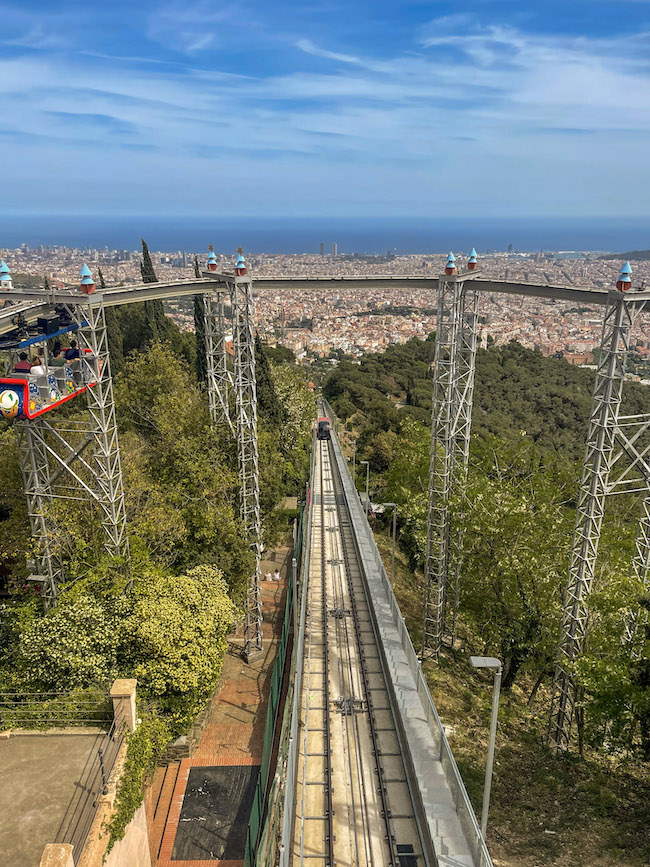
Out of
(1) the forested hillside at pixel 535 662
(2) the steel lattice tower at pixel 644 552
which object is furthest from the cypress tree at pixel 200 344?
(2) the steel lattice tower at pixel 644 552

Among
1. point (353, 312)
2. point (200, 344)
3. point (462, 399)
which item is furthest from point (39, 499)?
point (353, 312)

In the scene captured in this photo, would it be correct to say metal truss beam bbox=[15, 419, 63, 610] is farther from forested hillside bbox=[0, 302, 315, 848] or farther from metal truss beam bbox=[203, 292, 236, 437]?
metal truss beam bbox=[203, 292, 236, 437]

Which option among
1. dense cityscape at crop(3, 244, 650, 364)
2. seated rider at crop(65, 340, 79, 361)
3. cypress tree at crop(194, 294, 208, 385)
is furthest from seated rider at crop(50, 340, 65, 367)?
dense cityscape at crop(3, 244, 650, 364)

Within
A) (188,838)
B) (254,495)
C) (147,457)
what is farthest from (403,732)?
(147,457)

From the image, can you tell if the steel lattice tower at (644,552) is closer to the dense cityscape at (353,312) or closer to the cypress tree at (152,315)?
the dense cityscape at (353,312)

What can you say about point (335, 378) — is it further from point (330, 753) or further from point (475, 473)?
point (330, 753)

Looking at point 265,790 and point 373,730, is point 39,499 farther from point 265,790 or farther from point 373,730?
point 373,730
